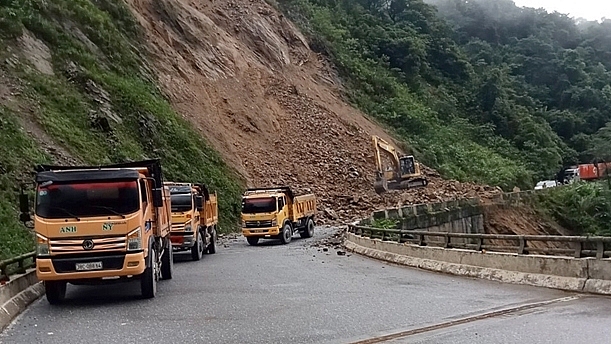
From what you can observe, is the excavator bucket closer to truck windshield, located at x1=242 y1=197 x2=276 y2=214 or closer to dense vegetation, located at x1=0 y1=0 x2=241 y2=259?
dense vegetation, located at x1=0 y1=0 x2=241 y2=259

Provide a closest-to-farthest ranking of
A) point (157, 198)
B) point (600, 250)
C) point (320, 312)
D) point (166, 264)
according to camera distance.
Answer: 1. point (320, 312)
2. point (600, 250)
3. point (157, 198)
4. point (166, 264)

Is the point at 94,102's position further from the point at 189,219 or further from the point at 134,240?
the point at 134,240

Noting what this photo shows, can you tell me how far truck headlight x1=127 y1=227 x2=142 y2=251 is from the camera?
1493 centimetres

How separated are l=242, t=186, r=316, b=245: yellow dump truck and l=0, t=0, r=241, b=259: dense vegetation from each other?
5888mm

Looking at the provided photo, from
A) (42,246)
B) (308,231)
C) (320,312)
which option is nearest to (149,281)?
(42,246)

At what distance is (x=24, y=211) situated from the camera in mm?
15602

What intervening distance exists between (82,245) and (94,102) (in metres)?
24.5

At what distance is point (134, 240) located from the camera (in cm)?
1498

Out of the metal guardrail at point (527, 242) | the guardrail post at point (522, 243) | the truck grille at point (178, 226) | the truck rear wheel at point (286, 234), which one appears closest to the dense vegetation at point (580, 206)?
the truck rear wheel at point (286, 234)

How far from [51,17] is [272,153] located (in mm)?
16129

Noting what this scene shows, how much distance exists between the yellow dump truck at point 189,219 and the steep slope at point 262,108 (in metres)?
16.1

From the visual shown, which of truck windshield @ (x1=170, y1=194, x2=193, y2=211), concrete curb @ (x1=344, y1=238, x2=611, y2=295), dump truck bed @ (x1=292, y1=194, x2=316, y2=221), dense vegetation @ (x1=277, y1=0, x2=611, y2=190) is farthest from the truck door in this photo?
dense vegetation @ (x1=277, y1=0, x2=611, y2=190)

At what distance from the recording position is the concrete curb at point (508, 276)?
46.2 feet

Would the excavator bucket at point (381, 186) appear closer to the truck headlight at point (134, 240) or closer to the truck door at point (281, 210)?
the truck door at point (281, 210)
